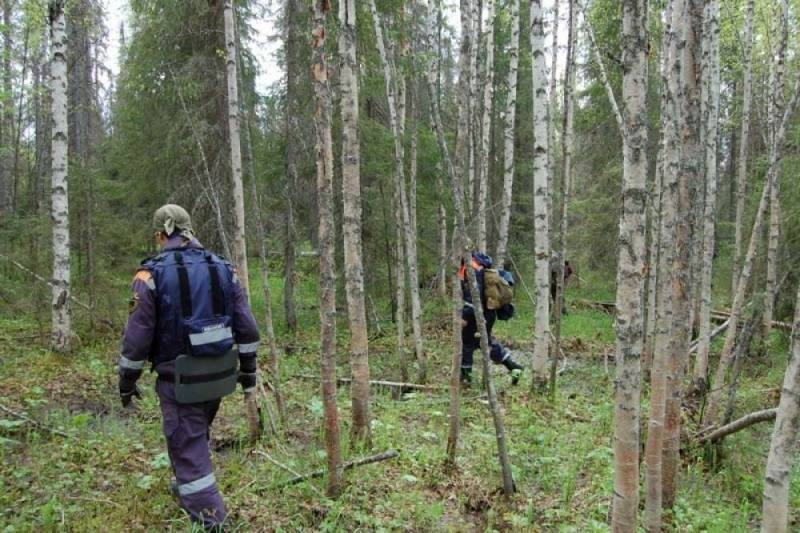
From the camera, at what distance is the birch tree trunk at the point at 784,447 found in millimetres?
2289

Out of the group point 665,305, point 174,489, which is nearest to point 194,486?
point 174,489

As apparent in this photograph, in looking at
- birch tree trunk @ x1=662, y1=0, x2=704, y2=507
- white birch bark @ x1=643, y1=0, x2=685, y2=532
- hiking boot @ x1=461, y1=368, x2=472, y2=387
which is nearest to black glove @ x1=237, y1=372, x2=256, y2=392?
white birch bark @ x1=643, y1=0, x2=685, y2=532

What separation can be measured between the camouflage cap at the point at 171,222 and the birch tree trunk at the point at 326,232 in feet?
3.52

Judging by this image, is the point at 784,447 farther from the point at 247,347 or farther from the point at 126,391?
the point at 126,391

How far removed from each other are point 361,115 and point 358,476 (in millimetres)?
8014

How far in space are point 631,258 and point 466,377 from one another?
5295 millimetres

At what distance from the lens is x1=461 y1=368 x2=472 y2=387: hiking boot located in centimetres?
774

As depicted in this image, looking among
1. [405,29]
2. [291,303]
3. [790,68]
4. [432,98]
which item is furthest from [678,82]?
[790,68]

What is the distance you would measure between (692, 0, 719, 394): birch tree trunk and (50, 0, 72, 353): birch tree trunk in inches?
370

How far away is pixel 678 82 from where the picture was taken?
388 cm

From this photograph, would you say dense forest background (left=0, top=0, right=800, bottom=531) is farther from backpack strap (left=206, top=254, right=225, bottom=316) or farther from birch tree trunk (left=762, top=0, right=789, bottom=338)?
backpack strap (left=206, top=254, right=225, bottom=316)

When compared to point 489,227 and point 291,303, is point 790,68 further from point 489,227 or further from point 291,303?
point 291,303

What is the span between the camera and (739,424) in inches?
181

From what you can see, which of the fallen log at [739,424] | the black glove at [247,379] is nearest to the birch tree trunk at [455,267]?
the black glove at [247,379]
